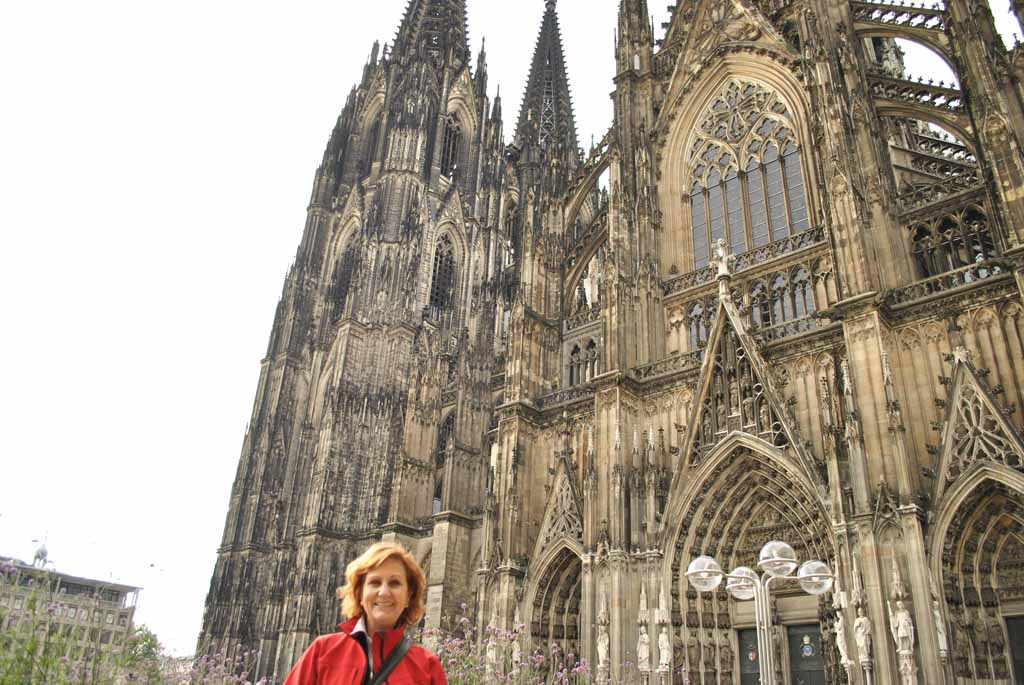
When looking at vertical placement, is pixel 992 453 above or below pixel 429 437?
below

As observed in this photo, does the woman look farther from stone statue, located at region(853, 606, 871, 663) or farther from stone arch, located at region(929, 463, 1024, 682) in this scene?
stone arch, located at region(929, 463, 1024, 682)

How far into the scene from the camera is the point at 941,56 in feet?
57.4

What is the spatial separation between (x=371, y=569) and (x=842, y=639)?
41.6ft

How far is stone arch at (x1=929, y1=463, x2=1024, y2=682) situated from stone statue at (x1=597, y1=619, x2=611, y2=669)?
645cm

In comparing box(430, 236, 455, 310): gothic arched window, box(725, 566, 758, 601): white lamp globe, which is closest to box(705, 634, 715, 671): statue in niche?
box(725, 566, 758, 601): white lamp globe

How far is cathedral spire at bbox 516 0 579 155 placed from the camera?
5288 cm

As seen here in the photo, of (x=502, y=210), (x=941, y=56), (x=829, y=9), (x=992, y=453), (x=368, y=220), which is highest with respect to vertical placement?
(x=502, y=210)

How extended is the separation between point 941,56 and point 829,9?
3.25 m

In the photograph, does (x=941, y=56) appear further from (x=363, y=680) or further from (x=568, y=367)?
(x=363, y=680)

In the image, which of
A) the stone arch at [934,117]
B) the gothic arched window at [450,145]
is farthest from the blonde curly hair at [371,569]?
the gothic arched window at [450,145]

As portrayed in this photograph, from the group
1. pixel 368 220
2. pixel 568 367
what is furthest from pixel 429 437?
pixel 368 220

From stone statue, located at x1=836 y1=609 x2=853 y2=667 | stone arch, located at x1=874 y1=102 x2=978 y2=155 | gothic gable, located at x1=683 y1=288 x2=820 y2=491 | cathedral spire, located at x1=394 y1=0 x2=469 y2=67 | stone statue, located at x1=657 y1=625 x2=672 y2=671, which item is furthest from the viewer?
cathedral spire, located at x1=394 y1=0 x2=469 y2=67

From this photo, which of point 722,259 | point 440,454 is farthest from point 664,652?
point 440,454

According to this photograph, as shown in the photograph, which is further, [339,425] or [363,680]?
[339,425]
